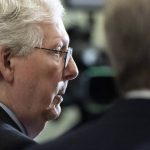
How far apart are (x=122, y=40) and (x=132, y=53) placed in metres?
0.04

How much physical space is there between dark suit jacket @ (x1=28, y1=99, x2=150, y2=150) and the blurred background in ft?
5.59

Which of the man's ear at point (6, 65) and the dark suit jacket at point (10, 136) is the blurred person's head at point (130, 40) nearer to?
the dark suit jacket at point (10, 136)

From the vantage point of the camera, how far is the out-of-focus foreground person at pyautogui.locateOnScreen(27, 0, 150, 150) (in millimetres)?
1302

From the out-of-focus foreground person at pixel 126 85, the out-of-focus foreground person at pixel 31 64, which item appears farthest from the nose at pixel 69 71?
the out-of-focus foreground person at pixel 126 85

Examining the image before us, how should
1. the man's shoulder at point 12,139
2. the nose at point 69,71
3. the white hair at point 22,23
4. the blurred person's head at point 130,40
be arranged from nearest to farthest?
1. the blurred person's head at point 130,40
2. the man's shoulder at point 12,139
3. the white hair at point 22,23
4. the nose at point 69,71

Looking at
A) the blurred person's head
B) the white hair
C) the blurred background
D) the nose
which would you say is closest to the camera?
the blurred person's head

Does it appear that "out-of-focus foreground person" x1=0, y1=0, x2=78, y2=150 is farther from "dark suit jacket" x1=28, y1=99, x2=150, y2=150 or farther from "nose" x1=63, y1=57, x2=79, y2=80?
"dark suit jacket" x1=28, y1=99, x2=150, y2=150

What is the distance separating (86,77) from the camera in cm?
426

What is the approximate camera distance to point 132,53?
1.31 m

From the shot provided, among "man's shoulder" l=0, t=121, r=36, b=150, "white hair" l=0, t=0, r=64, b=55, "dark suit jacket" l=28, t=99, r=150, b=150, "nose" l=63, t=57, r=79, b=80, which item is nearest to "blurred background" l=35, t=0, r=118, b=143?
"nose" l=63, t=57, r=79, b=80

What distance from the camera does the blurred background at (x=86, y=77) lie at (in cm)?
395

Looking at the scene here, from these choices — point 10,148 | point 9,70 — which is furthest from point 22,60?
point 10,148

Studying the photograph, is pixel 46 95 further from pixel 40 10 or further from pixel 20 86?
pixel 40 10

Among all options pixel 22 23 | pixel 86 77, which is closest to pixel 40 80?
pixel 22 23
